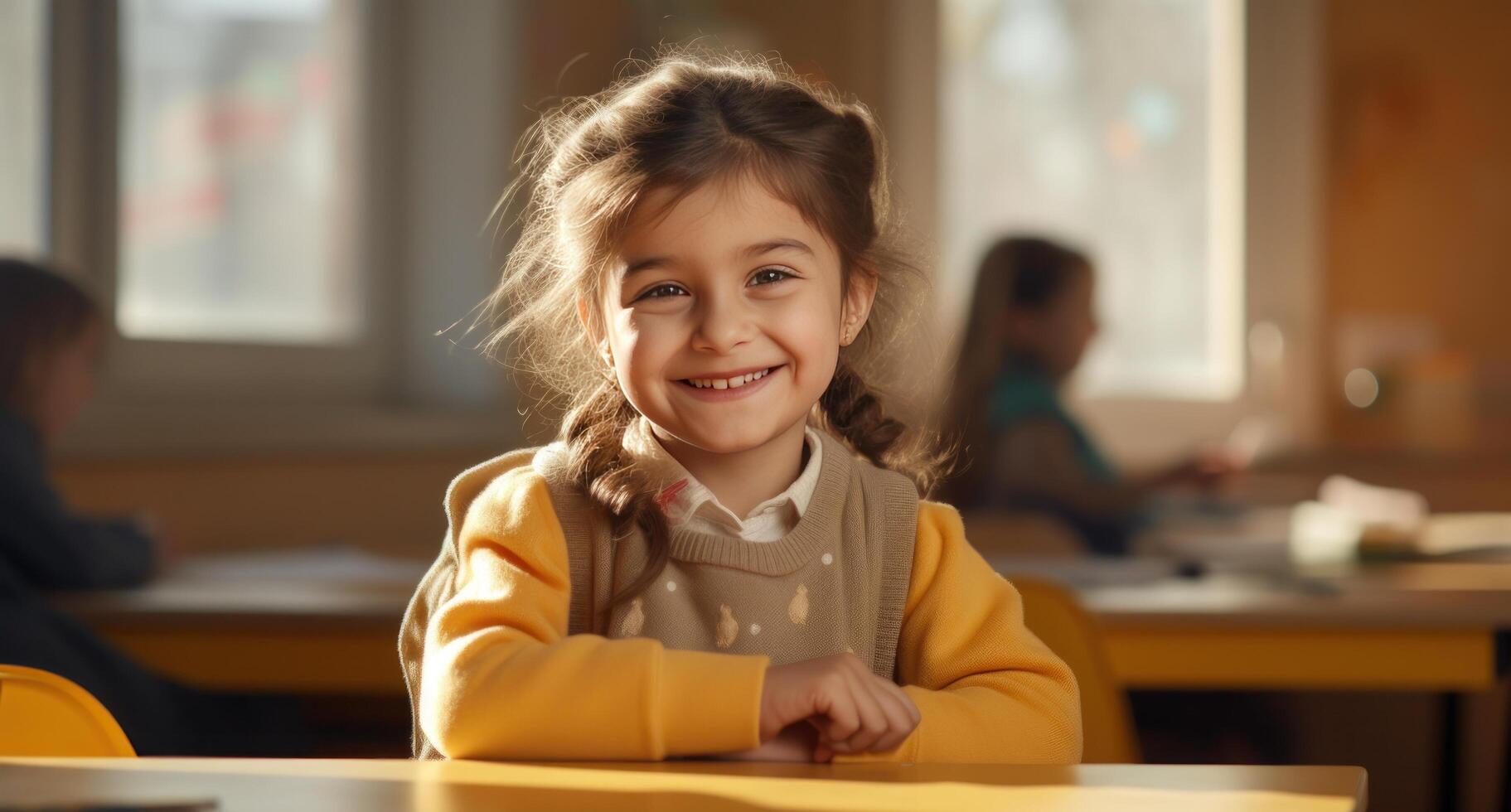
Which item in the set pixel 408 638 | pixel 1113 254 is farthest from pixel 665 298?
pixel 1113 254

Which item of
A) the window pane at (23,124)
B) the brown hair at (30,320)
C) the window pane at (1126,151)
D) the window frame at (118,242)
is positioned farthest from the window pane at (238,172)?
the window pane at (1126,151)

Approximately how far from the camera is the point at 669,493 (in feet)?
3.28

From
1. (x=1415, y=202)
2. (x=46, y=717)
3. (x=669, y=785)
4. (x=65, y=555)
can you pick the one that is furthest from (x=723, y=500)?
(x=1415, y=202)

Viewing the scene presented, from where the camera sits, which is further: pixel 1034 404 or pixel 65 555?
pixel 1034 404

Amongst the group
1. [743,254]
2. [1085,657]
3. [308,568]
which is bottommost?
[308,568]

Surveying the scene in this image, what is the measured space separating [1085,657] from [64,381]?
1.47 m

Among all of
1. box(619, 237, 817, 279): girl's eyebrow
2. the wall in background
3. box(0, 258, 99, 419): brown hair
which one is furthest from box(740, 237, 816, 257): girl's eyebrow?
the wall in background

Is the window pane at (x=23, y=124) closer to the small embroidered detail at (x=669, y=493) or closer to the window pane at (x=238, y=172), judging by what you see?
the window pane at (x=238, y=172)

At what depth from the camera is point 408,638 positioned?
1.08m

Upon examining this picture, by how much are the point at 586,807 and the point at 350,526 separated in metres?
2.36

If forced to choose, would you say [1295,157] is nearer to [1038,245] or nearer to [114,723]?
[1038,245]

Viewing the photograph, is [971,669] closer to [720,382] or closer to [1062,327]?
[720,382]

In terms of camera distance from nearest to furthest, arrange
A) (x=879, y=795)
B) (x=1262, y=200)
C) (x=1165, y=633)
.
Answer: (x=879, y=795) → (x=1165, y=633) → (x=1262, y=200)

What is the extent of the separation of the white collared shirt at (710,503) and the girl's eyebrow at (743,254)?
0.38ft
